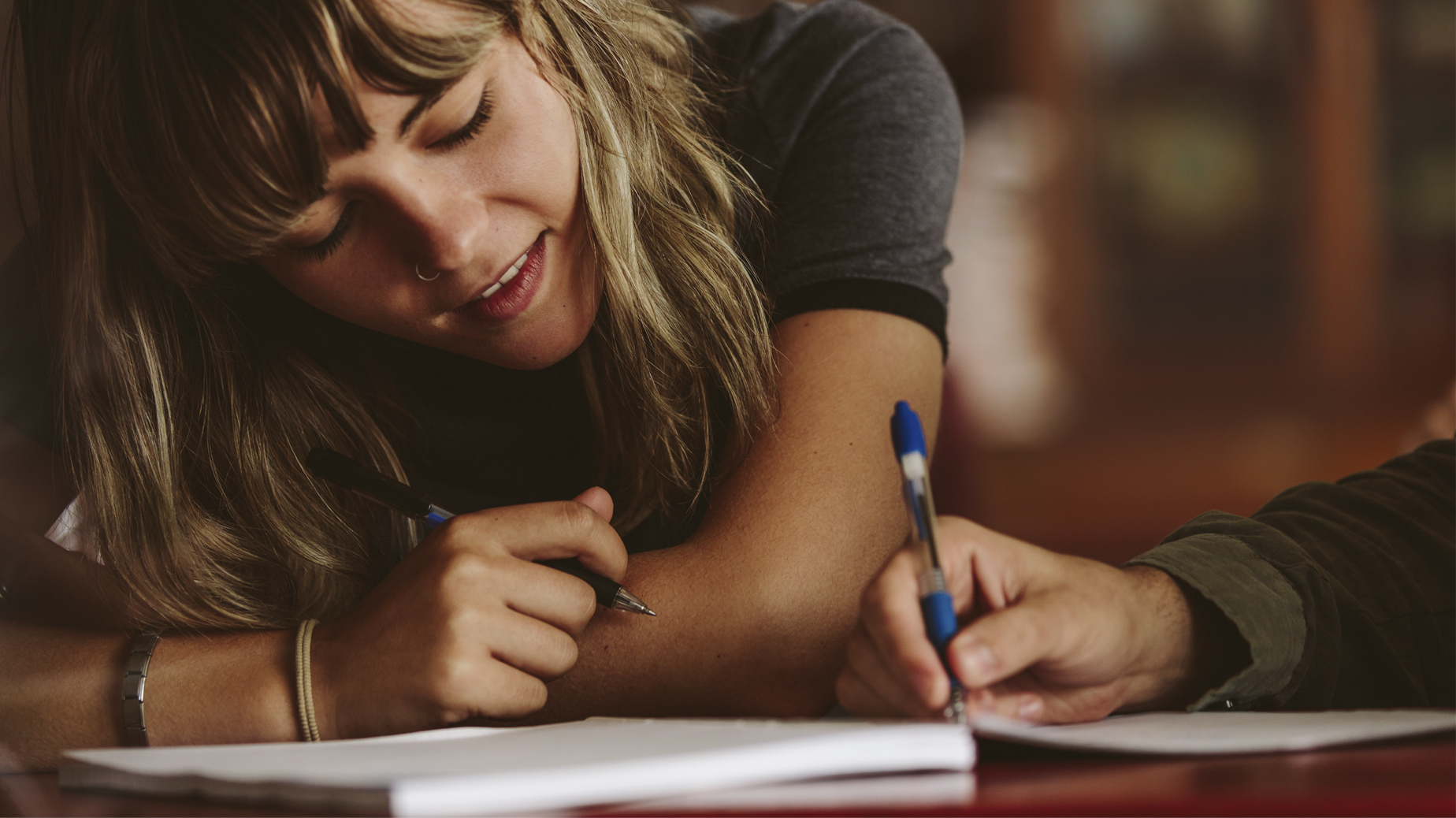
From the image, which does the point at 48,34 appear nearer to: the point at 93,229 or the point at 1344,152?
the point at 93,229

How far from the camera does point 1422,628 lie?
0.64 m

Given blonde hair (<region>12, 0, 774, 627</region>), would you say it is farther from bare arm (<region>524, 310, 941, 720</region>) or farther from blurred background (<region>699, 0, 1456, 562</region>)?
blurred background (<region>699, 0, 1456, 562</region>)

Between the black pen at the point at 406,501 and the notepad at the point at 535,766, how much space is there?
19 cm

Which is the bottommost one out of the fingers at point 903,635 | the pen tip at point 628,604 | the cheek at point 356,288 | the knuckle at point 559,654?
the knuckle at point 559,654

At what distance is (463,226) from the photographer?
2.51ft

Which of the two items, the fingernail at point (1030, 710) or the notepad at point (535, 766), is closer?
the notepad at point (535, 766)

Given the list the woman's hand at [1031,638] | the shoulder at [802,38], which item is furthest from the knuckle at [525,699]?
the shoulder at [802,38]

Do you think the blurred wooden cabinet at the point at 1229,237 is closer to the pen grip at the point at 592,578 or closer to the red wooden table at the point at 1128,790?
the pen grip at the point at 592,578

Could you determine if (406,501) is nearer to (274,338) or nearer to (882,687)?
(274,338)

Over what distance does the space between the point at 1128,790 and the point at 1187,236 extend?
367cm

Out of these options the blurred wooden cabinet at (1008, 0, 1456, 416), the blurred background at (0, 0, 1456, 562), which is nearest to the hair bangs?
the blurred background at (0, 0, 1456, 562)

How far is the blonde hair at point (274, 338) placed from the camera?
2.73 ft

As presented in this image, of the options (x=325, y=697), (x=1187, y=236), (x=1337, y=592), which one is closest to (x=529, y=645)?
(x=325, y=697)

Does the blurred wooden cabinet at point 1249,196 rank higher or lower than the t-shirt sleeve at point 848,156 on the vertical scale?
lower
